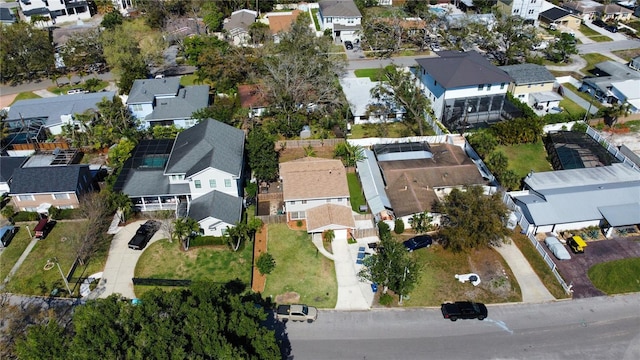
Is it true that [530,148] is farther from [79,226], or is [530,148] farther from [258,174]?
[79,226]

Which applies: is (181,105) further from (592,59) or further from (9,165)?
(592,59)

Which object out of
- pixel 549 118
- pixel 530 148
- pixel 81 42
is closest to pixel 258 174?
pixel 530 148

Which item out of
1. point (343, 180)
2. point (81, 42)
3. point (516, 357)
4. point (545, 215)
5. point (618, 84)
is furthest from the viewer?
point (81, 42)

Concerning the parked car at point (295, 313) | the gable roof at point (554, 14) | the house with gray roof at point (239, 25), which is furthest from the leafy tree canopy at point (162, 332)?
the gable roof at point (554, 14)

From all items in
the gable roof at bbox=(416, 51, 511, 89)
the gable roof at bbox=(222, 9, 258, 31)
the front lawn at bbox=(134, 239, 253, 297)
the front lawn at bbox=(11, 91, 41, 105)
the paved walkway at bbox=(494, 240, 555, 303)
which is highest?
the gable roof at bbox=(416, 51, 511, 89)

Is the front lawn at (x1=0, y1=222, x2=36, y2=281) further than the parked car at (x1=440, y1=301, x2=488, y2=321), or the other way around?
the front lawn at (x1=0, y1=222, x2=36, y2=281)

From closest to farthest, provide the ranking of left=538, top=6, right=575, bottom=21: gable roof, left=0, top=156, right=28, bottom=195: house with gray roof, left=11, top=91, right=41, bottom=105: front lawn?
left=0, top=156, right=28, bottom=195: house with gray roof, left=11, top=91, right=41, bottom=105: front lawn, left=538, top=6, right=575, bottom=21: gable roof

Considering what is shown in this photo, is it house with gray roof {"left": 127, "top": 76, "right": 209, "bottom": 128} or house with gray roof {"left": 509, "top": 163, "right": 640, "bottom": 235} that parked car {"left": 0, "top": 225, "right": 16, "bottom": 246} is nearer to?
house with gray roof {"left": 127, "top": 76, "right": 209, "bottom": 128}

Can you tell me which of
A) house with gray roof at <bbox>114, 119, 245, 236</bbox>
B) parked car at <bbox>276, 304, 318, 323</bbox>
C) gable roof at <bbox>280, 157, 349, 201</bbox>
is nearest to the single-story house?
gable roof at <bbox>280, 157, 349, 201</bbox>
